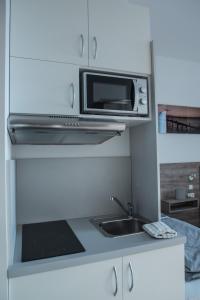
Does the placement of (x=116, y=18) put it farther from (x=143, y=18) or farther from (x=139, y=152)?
(x=139, y=152)

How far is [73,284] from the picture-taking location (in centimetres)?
105

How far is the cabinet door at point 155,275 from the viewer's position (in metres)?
1.15

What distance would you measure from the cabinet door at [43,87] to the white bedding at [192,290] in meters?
1.30

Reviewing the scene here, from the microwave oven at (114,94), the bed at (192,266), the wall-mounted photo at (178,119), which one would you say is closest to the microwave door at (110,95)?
the microwave oven at (114,94)

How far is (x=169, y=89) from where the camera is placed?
9.18 feet

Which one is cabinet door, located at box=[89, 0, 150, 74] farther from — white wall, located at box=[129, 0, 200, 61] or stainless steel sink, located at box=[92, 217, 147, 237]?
stainless steel sink, located at box=[92, 217, 147, 237]

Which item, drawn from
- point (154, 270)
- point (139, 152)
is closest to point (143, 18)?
point (139, 152)

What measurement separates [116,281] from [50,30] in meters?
1.46

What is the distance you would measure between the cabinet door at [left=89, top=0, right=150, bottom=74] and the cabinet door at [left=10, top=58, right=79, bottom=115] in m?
0.21

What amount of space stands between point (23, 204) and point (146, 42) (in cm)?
145

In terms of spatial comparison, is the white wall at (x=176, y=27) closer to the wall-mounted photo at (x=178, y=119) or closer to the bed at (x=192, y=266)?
the wall-mounted photo at (x=178, y=119)

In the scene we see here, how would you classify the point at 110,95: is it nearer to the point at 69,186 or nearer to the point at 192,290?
the point at 69,186

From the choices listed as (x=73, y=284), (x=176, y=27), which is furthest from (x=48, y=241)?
(x=176, y=27)

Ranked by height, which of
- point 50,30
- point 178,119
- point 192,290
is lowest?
point 192,290
